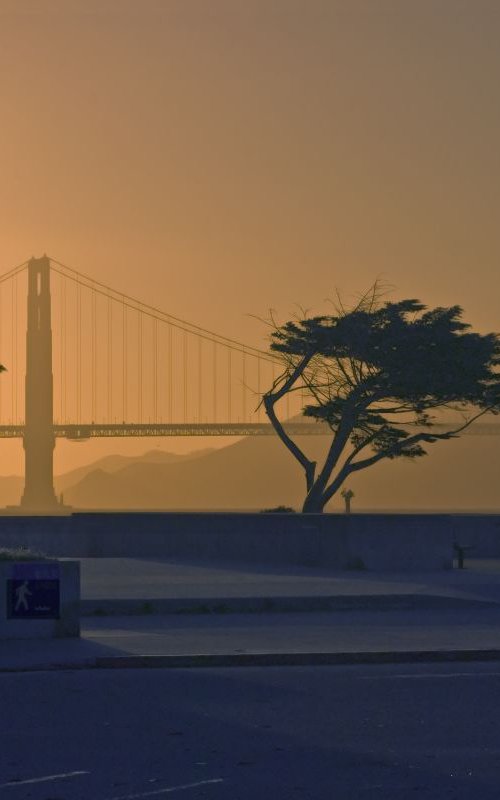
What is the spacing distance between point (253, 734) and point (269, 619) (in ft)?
27.3

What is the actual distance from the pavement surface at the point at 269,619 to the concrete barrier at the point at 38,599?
20 centimetres

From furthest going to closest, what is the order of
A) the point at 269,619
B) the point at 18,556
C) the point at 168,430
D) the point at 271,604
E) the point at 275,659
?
1. the point at 168,430
2. the point at 271,604
3. the point at 269,619
4. the point at 18,556
5. the point at 275,659

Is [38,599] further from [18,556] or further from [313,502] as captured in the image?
[313,502]

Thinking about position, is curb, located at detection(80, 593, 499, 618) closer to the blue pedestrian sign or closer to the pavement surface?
the pavement surface

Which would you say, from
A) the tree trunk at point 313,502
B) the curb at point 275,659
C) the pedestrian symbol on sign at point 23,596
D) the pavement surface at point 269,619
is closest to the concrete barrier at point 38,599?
the pedestrian symbol on sign at point 23,596

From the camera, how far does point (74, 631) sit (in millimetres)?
15773

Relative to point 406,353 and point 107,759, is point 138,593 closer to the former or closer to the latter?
point 107,759

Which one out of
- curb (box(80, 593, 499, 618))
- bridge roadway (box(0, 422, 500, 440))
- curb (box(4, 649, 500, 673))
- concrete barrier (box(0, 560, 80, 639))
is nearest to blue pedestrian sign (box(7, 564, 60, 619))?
concrete barrier (box(0, 560, 80, 639))

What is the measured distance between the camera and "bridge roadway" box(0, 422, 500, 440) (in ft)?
330

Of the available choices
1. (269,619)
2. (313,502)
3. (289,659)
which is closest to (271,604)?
(269,619)

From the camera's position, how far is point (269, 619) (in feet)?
60.8

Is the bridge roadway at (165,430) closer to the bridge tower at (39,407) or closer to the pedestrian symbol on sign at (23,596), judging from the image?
the bridge tower at (39,407)

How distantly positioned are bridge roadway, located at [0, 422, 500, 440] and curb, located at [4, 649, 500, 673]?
83.9 metres

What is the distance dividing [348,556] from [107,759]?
1923 centimetres
